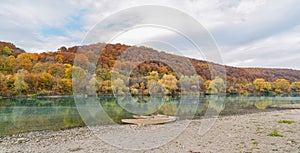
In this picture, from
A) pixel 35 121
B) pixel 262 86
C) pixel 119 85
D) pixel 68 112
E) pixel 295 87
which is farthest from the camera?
pixel 295 87

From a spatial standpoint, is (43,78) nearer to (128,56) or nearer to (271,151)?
(128,56)

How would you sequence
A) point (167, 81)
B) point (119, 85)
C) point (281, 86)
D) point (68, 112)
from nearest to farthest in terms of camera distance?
point (68, 112) < point (167, 81) < point (119, 85) < point (281, 86)

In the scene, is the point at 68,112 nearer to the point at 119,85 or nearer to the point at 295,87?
the point at 119,85

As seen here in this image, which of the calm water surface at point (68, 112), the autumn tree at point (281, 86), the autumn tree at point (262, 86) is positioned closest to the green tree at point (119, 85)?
the calm water surface at point (68, 112)

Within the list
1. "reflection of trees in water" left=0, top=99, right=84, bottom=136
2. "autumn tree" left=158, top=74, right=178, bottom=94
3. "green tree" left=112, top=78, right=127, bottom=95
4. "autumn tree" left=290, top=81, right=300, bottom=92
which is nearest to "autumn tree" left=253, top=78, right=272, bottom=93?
"autumn tree" left=290, top=81, right=300, bottom=92

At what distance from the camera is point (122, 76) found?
103ft

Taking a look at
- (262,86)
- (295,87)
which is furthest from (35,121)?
(295,87)

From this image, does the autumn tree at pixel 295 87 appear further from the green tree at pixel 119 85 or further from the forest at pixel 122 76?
the green tree at pixel 119 85

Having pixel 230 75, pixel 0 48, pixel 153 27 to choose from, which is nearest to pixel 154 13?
pixel 153 27

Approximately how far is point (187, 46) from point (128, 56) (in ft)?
22.9

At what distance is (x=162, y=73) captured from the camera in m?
31.1

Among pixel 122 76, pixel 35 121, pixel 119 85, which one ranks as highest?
pixel 122 76

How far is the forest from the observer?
70.7ft

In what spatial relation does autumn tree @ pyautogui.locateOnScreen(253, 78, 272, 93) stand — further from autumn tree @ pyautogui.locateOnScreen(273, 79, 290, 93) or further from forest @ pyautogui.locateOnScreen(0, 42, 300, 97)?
autumn tree @ pyautogui.locateOnScreen(273, 79, 290, 93)
